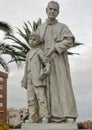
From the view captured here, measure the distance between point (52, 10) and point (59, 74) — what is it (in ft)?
4.84

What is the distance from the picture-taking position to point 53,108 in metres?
8.57

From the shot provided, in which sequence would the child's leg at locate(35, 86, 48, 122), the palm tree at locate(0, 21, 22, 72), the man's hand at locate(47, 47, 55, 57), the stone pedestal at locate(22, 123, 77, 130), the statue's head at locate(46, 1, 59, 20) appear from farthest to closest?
the palm tree at locate(0, 21, 22, 72) → the statue's head at locate(46, 1, 59, 20) → the man's hand at locate(47, 47, 55, 57) → the child's leg at locate(35, 86, 48, 122) → the stone pedestal at locate(22, 123, 77, 130)

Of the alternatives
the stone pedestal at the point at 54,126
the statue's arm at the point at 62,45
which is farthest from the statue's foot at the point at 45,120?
the statue's arm at the point at 62,45

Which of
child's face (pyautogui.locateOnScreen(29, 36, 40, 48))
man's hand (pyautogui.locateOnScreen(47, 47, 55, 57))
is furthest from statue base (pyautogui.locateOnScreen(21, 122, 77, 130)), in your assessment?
child's face (pyautogui.locateOnScreen(29, 36, 40, 48))

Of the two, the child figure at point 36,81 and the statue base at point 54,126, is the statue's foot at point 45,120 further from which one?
the statue base at point 54,126

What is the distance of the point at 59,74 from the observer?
347 inches

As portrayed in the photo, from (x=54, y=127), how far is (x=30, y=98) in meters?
0.90

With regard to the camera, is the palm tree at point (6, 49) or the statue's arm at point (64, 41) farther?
the palm tree at point (6, 49)

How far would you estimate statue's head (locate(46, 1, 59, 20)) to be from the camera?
9.21 metres

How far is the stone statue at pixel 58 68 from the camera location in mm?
8570

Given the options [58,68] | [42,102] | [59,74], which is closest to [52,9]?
[58,68]

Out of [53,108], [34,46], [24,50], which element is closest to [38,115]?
[53,108]

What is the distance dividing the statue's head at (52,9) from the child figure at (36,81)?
719 mm

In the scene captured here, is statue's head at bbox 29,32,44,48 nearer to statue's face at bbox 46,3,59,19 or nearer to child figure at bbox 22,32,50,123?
child figure at bbox 22,32,50,123
